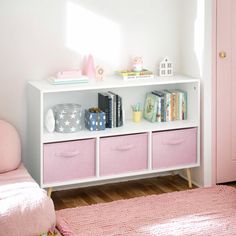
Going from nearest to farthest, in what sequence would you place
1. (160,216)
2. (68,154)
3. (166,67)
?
(160,216)
(68,154)
(166,67)

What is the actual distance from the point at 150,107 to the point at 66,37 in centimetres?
79

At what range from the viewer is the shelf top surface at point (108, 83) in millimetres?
3928

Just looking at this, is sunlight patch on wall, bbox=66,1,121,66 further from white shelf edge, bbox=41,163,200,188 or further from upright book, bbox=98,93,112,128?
white shelf edge, bbox=41,163,200,188

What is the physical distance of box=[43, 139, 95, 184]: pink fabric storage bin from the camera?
3.92 metres

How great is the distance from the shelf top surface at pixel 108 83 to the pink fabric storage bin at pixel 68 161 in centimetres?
35

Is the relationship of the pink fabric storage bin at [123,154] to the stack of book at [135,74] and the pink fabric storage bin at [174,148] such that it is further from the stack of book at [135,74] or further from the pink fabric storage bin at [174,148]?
the stack of book at [135,74]

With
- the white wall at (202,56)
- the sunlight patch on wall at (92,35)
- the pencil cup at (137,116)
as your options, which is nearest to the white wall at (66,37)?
the sunlight patch on wall at (92,35)

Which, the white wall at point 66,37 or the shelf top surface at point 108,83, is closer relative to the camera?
the shelf top surface at point 108,83

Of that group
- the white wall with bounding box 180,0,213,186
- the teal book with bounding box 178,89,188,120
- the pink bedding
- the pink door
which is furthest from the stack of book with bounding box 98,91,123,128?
the pink bedding

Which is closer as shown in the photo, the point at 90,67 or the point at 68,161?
the point at 68,161

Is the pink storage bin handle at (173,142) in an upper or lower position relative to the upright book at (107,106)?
lower

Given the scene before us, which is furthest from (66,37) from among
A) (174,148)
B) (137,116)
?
(174,148)

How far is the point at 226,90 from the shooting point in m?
4.33

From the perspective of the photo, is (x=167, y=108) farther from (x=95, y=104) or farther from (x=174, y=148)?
(x=95, y=104)
